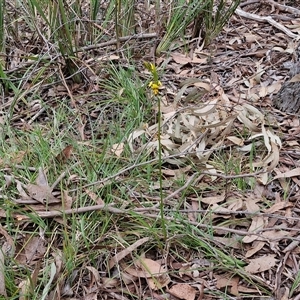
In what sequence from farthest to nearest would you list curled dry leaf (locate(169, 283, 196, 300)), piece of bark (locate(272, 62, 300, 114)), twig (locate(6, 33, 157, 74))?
twig (locate(6, 33, 157, 74))
piece of bark (locate(272, 62, 300, 114))
curled dry leaf (locate(169, 283, 196, 300))

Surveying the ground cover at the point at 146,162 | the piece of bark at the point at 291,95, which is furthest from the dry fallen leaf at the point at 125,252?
the piece of bark at the point at 291,95

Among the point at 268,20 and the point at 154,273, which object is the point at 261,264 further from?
the point at 268,20

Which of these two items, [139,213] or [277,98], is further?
[277,98]

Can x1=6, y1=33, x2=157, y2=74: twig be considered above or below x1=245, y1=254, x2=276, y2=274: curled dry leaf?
above

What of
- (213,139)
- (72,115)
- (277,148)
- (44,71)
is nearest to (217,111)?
(213,139)

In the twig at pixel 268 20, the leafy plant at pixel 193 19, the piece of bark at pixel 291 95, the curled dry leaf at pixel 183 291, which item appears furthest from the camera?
the twig at pixel 268 20

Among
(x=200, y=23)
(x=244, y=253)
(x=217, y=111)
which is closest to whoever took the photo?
(x=244, y=253)

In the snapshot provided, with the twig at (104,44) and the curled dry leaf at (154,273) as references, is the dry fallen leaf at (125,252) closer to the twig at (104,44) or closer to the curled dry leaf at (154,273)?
the curled dry leaf at (154,273)

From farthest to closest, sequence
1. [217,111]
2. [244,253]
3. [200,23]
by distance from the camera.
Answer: [200,23]
[217,111]
[244,253]

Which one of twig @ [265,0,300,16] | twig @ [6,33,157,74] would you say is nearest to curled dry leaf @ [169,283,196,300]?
twig @ [6,33,157,74]

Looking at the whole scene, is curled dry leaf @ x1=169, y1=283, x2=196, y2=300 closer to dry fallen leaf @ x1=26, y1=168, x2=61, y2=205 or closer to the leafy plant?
dry fallen leaf @ x1=26, y1=168, x2=61, y2=205

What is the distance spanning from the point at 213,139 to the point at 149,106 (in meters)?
0.35

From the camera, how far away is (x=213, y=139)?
2.11 m

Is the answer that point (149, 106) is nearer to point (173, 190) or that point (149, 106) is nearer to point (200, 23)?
point (173, 190)
